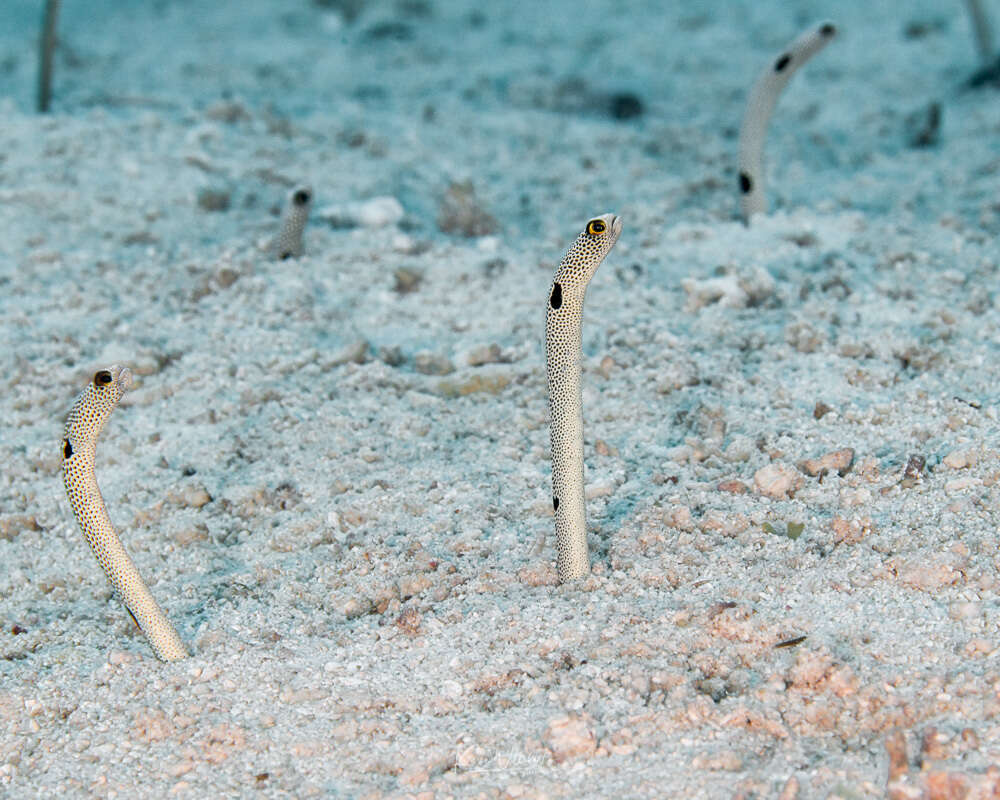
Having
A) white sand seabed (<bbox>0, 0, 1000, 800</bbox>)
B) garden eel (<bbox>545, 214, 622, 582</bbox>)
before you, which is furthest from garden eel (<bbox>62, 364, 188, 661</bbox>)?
garden eel (<bbox>545, 214, 622, 582</bbox>)

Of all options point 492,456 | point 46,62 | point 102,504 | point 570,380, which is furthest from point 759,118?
point 46,62

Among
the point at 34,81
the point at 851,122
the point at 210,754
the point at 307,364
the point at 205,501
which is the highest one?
the point at 34,81

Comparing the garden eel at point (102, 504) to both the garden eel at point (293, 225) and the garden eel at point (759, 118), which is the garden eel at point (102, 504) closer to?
the garden eel at point (293, 225)

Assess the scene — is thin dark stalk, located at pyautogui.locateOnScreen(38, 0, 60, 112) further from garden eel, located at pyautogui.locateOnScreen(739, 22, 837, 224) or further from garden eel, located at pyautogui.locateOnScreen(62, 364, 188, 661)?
garden eel, located at pyautogui.locateOnScreen(62, 364, 188, 661)

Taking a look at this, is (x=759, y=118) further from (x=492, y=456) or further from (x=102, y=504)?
(x=102, y=504)

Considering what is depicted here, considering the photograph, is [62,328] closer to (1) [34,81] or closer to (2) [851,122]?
(1) [34,81]

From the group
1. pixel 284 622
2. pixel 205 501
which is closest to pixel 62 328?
pixel 205 501
